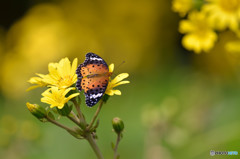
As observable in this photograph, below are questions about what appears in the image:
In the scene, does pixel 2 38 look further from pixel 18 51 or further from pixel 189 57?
pixel 189 57

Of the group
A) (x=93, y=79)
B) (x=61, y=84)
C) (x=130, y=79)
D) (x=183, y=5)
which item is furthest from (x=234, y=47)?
(x=130, y=79)

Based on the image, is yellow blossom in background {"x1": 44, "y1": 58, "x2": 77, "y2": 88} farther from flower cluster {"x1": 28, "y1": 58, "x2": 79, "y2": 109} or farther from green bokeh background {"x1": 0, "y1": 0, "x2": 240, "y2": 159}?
green bokeh background {"x1": 0, "y1": 0, "x2": 240, "y2": 159}

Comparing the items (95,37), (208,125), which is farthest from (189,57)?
(208,125)

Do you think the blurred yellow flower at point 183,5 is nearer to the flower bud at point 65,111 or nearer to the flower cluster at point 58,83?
the flower cluster at point 58,83

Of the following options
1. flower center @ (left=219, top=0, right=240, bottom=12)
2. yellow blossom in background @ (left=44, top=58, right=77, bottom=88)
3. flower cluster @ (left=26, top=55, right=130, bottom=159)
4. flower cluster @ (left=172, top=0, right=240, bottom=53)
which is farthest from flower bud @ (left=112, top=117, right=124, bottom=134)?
flower center @ (left=219, top=0, right=240, bottom=12)

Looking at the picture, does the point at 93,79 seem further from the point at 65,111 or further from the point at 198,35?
the point at 198,35

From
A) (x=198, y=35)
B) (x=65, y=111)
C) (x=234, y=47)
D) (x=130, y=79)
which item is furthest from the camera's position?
(x=130, y=79)
